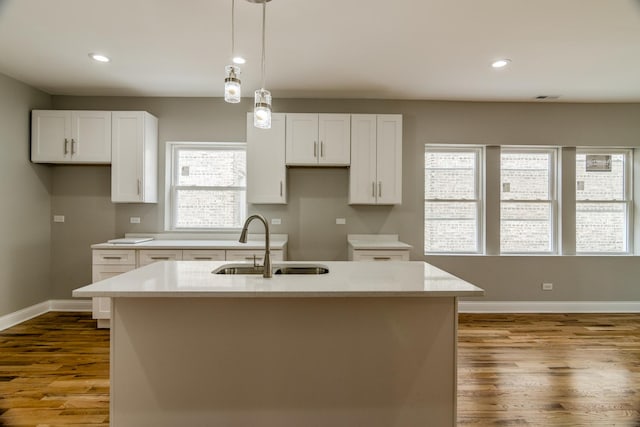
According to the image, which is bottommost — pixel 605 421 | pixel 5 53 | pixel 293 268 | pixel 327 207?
pixel 605 421

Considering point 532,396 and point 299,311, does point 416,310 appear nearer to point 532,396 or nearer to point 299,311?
point 299,311

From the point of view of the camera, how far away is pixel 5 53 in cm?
306

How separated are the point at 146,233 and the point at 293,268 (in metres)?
2.77

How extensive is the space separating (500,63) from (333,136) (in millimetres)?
1810

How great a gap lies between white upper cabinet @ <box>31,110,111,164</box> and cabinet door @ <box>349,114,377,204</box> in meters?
2.85

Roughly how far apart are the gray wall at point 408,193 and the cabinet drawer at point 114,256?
629 mm

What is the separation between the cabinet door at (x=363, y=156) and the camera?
12.9 feet

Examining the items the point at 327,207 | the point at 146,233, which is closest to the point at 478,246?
the point at 327,207

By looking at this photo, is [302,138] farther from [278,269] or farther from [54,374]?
[54,374]

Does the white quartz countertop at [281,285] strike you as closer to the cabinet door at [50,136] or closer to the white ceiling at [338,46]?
the white ceiling at [338,46]

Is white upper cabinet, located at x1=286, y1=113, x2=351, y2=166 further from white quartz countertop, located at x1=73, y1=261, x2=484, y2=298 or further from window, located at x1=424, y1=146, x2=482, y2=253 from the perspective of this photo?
white quartz countertop, located at x1=73, y1=261, x2=484, y2=298

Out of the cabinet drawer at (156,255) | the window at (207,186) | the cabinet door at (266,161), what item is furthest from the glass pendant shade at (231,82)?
the window at (207,186)

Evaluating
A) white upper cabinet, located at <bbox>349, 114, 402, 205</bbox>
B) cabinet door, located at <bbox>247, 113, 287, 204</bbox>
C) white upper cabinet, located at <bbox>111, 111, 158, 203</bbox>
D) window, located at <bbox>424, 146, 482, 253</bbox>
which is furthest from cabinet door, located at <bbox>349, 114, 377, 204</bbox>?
white upper cabinet, located at <bbox>111, 111, 158, 203</bbox>

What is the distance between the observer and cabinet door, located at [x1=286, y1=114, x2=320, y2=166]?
3.89m
